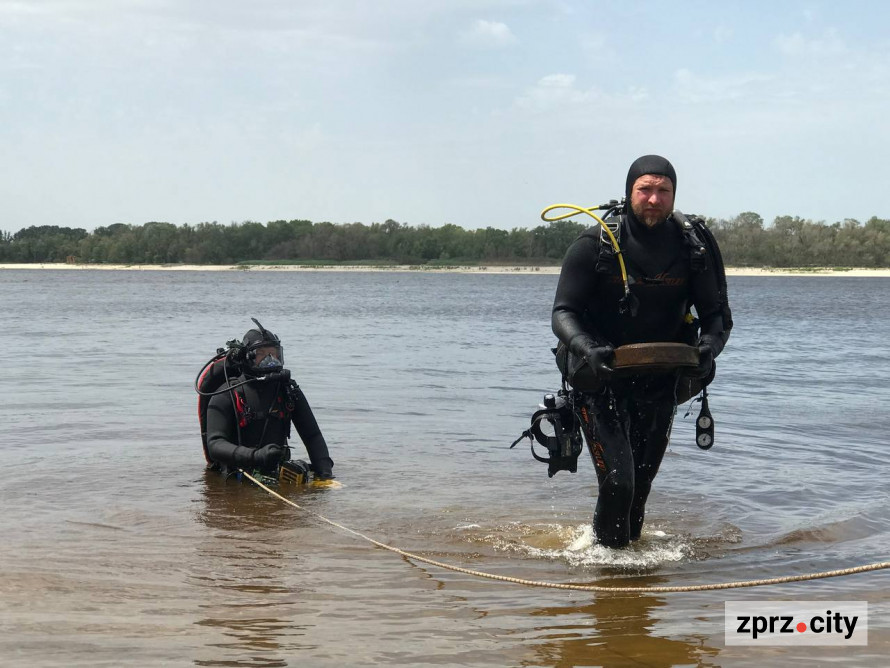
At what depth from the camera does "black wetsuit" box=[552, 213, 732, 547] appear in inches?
197

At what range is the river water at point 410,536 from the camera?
439cm

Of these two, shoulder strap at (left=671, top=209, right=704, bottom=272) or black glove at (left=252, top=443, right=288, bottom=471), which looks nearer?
shoulder strap at (left=671, top=209, right=704, bottom=272)

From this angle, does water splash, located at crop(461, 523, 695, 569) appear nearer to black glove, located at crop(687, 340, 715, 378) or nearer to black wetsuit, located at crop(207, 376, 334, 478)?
black glove, located at crop(687, 340, 715, 378)

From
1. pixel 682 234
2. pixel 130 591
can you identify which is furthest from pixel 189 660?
pixel 682 234

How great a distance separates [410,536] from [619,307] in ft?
7.89

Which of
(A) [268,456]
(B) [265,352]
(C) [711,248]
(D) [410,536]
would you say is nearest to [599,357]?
(C) [711,248]

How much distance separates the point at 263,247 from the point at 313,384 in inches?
5737

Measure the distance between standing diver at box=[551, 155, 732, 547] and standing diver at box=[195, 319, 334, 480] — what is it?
3104 millimetres

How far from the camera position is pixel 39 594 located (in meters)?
5.06

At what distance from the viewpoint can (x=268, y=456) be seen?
7.35 m

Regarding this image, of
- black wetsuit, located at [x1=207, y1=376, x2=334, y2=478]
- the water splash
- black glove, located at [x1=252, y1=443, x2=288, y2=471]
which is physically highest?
black wetsuit, located at [x1=207, y1=376, x2=334, y2=478]
